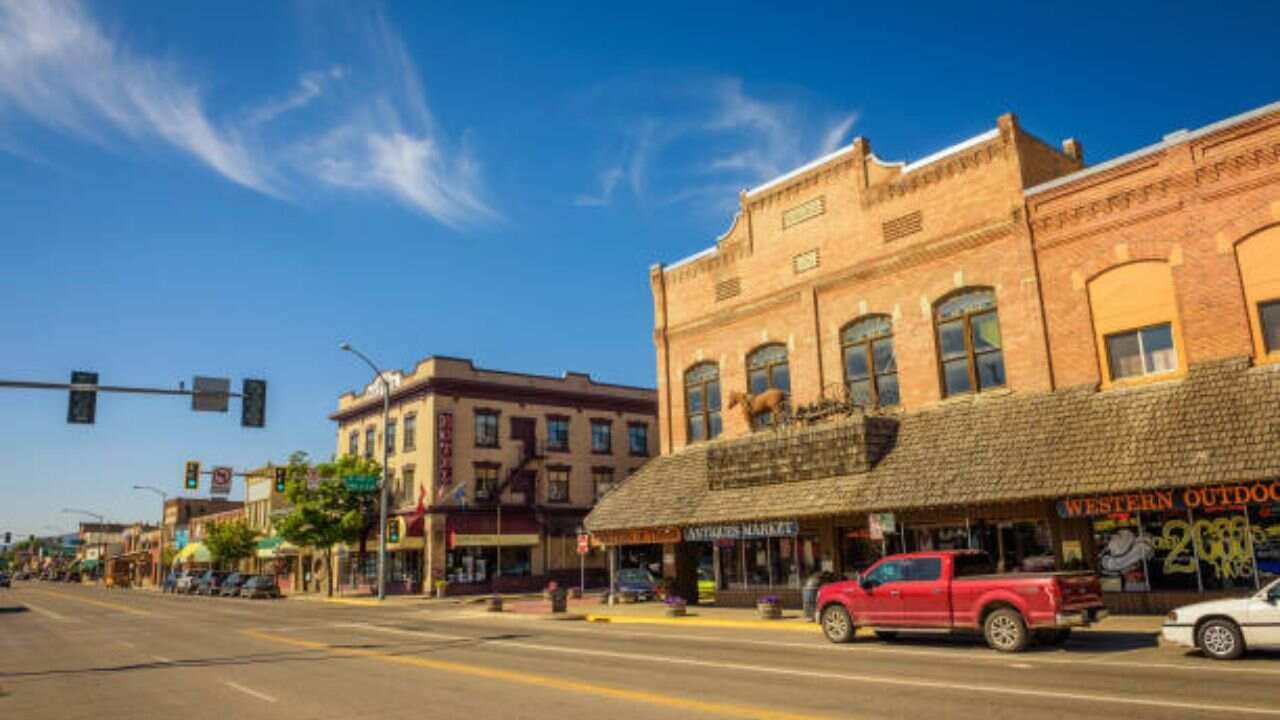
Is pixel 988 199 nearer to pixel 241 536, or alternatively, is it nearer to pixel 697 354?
pixel 697 354

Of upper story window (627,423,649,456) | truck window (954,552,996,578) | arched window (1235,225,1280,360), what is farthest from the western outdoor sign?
upper story window (627,423,649,456)

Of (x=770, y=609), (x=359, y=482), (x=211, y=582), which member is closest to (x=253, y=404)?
(x=770, y=609)

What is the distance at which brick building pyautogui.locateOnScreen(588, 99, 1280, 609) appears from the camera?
18766 mm

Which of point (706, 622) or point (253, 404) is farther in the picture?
point (706, 622)

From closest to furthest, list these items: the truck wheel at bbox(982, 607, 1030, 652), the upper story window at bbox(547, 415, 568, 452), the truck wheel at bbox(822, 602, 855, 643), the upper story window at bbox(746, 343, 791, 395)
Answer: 1. the truck wheel at bbox(982, 607, 1030, 652)
2. the truck wheel at bbox(822, 602, 855, 643)
3. the upper story window at bbox(746, 343, 791, 395)
4. the upper story window at bbox(547, 415, 568, 452)

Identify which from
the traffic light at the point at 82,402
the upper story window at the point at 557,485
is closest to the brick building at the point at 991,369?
the traffic light at the point at 82,402

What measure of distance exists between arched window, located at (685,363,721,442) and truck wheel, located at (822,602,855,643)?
1378 centimetres

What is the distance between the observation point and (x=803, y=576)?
26.6 metres

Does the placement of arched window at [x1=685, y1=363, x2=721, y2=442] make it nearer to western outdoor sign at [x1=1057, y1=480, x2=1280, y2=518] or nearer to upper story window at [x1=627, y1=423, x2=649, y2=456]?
western outdoor sign at [x1=1057, y1=480, x2=1280, y2=518]

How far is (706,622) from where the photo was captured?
2461cm

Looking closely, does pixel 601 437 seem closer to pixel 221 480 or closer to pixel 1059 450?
pixel 221 480

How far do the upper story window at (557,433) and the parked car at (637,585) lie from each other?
1970cm

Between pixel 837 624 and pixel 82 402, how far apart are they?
17.5m

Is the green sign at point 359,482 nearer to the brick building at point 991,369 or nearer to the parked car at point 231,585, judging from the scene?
the parked car at point 231,585
